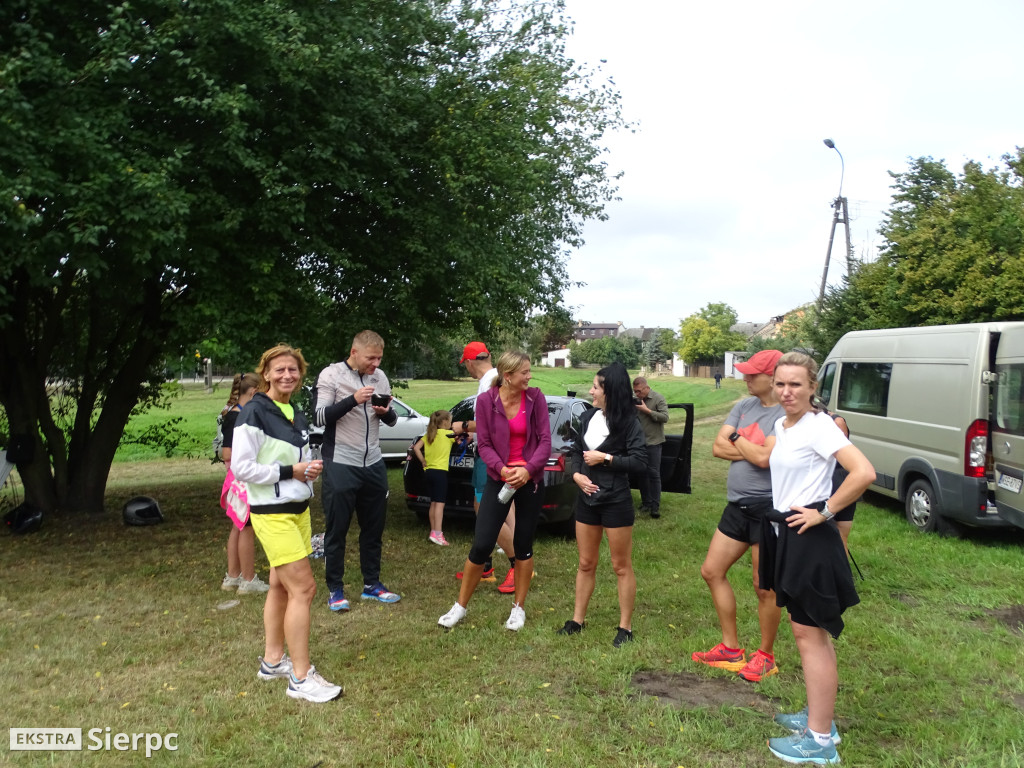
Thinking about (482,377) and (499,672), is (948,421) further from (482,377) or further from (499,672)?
(499,672)

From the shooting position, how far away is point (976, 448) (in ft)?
26.0

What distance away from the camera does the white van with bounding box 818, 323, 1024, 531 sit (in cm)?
768

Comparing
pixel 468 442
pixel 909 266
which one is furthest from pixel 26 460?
pixel 909 266

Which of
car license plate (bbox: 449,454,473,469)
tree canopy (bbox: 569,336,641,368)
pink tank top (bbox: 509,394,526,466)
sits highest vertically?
tree canopy (bbox: 569,336,641,368)

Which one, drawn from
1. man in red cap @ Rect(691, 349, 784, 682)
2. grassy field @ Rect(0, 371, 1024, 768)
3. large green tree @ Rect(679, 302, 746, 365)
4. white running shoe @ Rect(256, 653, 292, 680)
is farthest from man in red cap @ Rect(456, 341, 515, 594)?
large green tree @ Rect(679, 302, 746, 365)

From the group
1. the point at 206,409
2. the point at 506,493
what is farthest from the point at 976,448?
the point at 206,409

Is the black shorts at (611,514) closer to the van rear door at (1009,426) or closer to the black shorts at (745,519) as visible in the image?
the black shorts at (745,519)

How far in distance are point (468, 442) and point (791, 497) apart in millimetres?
5039

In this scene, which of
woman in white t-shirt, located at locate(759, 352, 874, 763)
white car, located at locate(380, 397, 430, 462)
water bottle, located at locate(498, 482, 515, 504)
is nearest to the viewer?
woman in white t-shirt, located at locate(759, 352, 874, 763)

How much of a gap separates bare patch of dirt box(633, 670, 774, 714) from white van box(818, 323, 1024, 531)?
4.60 metres

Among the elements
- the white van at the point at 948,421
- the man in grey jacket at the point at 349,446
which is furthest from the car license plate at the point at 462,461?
the white van at the point at 948,421

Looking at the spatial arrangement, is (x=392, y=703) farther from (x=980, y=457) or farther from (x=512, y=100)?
(x=512, y=100)

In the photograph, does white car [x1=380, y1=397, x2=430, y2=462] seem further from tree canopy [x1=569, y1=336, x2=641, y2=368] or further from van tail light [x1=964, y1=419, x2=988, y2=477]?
tree canopy [x1=569, y1=336, x2=641, y2=368]

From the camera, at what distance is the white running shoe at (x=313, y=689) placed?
412cm
